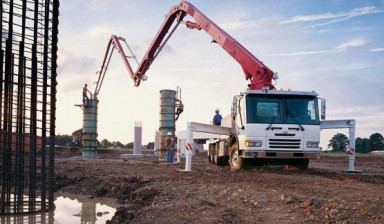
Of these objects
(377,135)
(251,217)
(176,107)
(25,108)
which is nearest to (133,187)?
(25,108)

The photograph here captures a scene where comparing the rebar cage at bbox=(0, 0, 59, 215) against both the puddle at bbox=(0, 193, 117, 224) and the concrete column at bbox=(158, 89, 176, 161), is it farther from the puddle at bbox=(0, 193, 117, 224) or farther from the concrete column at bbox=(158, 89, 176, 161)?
the concrete column at bbox=(158, 89, 176, 161)

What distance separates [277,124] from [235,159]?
7.66ft

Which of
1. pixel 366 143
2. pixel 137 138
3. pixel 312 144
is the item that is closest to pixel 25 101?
pixel 312 144

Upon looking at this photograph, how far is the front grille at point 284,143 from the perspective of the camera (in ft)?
51.1

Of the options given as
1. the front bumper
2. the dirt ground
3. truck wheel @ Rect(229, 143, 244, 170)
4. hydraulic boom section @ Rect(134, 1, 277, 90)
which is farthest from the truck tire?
the dirt ground

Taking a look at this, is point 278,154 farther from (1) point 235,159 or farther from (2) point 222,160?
(2) point 222,160

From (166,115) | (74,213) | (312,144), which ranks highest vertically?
(166,115)

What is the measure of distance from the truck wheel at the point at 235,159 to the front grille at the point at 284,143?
55.1 inches

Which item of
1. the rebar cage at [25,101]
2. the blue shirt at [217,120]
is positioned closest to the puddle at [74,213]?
the rebar cage at [25,101]

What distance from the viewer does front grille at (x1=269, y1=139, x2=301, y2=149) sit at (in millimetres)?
15586

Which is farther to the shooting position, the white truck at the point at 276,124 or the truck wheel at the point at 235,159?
the truck wheel at the point at 235,159

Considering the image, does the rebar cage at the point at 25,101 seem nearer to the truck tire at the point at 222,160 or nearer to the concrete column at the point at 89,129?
the truck tire at the point at 222,160

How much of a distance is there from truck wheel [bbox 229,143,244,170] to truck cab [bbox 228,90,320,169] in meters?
0.25

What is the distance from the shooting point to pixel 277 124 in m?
15.7
